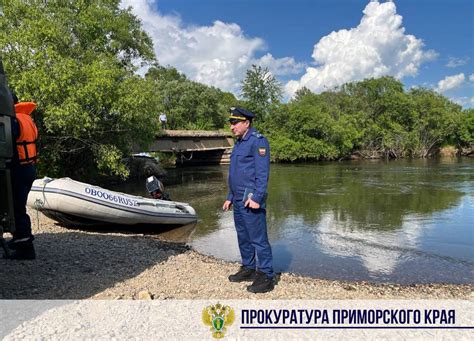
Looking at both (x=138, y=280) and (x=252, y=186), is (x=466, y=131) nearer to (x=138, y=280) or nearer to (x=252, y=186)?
(x=252, y=186)

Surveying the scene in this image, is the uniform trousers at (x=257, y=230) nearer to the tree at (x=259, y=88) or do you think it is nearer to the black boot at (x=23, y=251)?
the black boot at (x=23, y=251)

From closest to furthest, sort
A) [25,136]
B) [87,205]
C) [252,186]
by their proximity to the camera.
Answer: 1. [252,186]
2. [25,136]
3. [87,205]

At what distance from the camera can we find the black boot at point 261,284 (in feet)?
14.7

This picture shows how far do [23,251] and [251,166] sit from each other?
123 inches

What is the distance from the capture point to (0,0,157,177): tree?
13.3 metres

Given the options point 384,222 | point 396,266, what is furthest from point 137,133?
point 396,266

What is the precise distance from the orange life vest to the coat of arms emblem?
288cm

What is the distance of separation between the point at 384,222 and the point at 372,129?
38977mm

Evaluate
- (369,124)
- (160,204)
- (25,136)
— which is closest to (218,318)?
(25,136)

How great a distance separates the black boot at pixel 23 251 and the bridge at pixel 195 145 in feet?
71.9

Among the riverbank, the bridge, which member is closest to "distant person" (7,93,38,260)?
the riverbank

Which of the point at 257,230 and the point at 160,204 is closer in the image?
the point at 257,230

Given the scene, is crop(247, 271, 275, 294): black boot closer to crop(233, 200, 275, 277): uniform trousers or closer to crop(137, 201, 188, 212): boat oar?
crop(233, 200, 275, 277): uniform trousers

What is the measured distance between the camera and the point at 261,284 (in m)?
4.50
